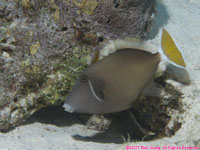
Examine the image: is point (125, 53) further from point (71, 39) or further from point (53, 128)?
point (53, 128)

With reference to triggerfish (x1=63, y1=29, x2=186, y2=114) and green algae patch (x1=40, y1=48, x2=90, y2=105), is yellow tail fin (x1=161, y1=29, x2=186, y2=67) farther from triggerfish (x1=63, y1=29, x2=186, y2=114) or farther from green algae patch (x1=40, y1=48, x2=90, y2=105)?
green algae patch (x1=40, y1=48, x2=90, y2=105)

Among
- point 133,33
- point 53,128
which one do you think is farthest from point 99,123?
point 133,33

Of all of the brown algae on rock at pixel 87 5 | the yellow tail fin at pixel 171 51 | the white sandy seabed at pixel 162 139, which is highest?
the brown algae on rock at pixel 87 5

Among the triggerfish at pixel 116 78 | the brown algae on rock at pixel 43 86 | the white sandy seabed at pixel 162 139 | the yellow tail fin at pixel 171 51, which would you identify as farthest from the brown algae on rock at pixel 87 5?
the white sandy seabed at pixel 162 139

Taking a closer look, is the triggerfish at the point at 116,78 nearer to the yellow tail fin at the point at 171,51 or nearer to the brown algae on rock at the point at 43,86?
the yellow tail fin at the point at 171,51

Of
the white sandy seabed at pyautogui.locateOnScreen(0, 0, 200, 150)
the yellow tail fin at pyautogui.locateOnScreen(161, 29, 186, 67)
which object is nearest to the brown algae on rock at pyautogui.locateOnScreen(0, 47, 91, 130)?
the white sandy seabed at pyautogui.locateOnScreen(0, 0, 200, 150)

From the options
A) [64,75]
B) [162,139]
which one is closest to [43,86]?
[64,75]
